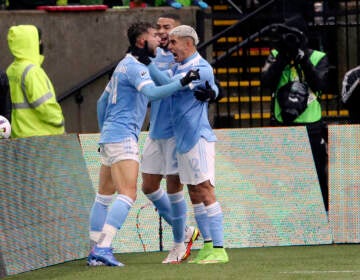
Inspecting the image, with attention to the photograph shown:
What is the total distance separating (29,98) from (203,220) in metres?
2.46

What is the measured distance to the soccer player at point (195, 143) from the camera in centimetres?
1288

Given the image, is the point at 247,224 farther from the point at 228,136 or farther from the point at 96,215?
the point at 96,215

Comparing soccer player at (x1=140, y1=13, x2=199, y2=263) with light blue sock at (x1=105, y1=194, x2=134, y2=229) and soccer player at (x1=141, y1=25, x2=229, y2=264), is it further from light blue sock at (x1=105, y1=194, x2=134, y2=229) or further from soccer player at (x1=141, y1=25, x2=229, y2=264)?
light blue sock at (x1=105, y1=194, x2=134, y2=229)

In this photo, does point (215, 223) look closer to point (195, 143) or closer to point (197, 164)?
point (197, 164)

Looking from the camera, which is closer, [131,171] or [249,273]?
[249,273]

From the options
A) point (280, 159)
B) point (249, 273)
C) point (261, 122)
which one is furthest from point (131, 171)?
point (261, 122)

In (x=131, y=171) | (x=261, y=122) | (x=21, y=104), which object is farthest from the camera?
(x=261, y=122)

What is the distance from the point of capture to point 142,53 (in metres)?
13.0

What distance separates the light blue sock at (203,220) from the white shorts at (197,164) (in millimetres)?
261

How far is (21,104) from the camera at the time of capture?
1447 cm

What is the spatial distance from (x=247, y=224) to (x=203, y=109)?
200 cm

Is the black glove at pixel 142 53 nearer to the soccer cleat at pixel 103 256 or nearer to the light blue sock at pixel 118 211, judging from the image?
the light blue sock at pixel 118 211

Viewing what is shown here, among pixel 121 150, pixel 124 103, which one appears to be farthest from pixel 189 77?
pixel 121 150

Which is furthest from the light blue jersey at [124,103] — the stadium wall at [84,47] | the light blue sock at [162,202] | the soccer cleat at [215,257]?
the stadium wall at [84,47]
